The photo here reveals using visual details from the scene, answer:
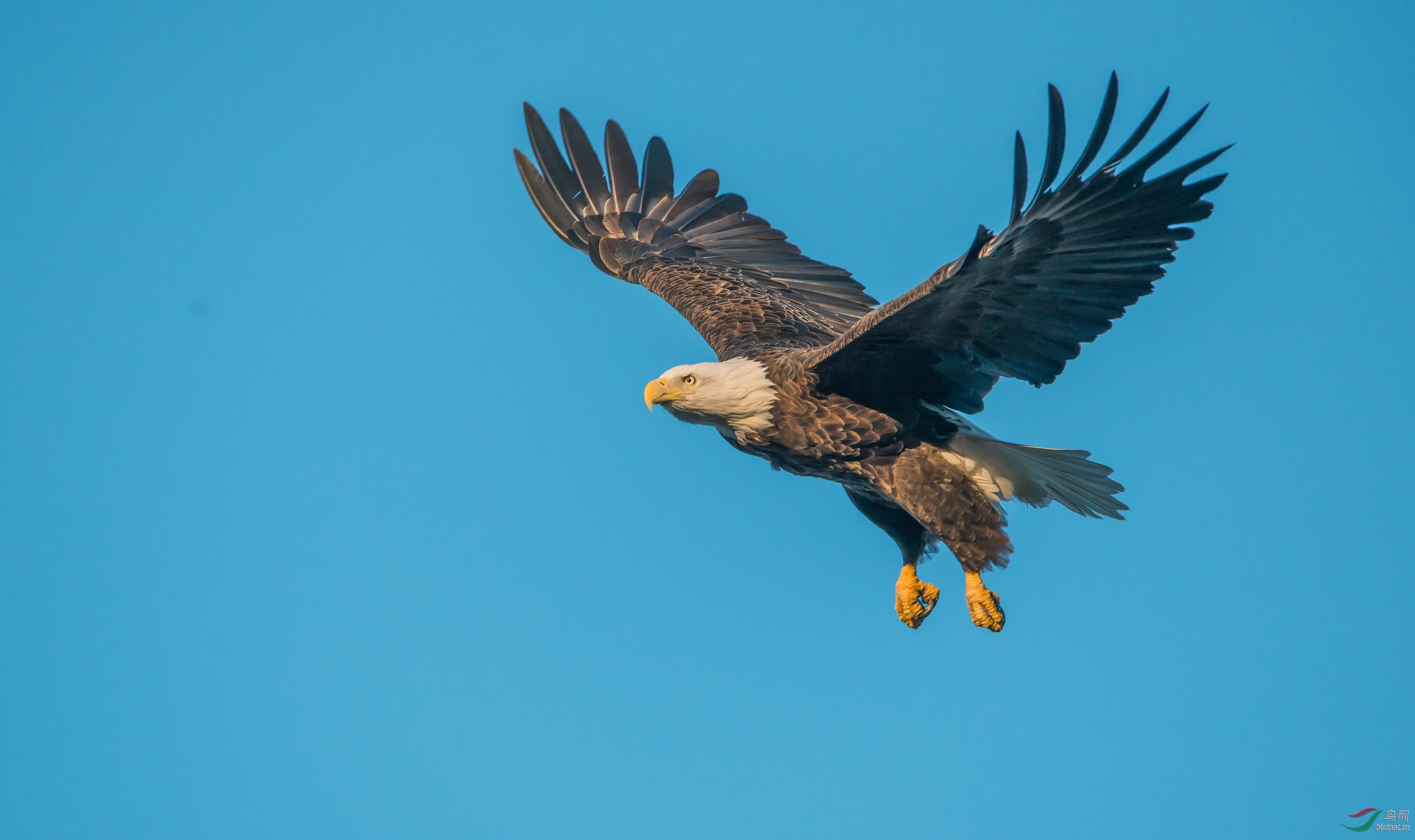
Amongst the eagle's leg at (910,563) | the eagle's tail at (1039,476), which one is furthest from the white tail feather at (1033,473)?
the eagle's leg at (910,563)

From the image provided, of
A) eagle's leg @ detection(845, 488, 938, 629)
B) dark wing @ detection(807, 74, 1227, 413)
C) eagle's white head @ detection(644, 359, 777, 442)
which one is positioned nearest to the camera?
dark wing @ detection(807, 74, 1227, 413)

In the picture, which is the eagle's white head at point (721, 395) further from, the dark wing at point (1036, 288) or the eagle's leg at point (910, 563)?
the eagle's leg at point (910, 563)

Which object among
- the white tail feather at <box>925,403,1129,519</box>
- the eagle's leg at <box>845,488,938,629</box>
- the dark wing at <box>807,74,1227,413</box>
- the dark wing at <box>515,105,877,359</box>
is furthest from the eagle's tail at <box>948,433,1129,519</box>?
the dark wing at <box>515,105,877,359</box>

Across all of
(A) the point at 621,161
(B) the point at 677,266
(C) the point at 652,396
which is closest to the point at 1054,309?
(C) the point at 652,396

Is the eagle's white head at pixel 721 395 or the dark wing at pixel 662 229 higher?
the dark wing at pixel 662 229

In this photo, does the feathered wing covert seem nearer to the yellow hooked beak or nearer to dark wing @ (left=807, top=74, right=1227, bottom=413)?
dark wing @ (left=807, top=74, right=1227, bottom=413)

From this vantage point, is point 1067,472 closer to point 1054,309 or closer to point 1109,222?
point 1054,309

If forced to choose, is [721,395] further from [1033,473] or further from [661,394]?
[1033,473]
